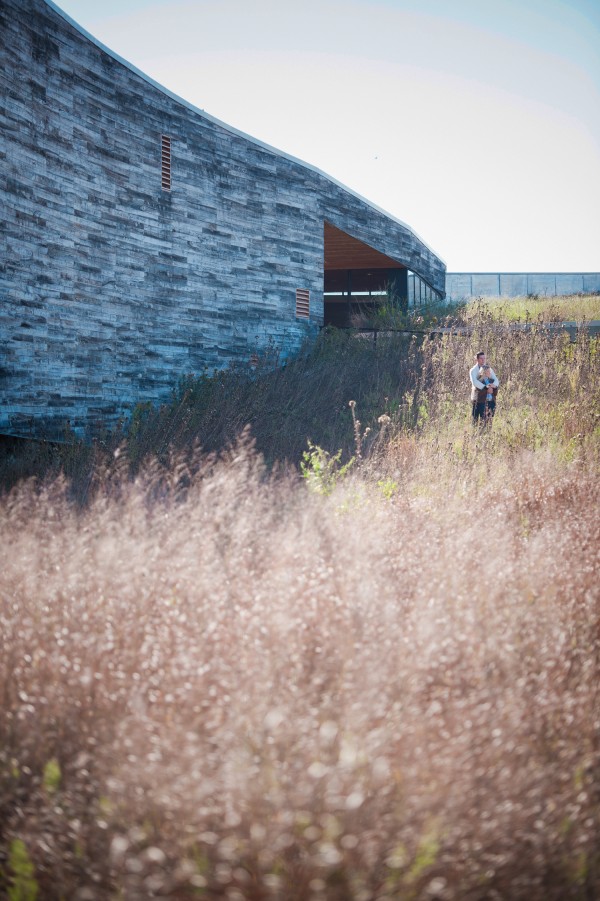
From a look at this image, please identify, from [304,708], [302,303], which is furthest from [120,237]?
[304,708]

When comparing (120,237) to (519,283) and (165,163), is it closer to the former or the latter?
(165,163)

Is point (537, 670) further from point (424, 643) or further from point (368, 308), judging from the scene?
point (368, 308)

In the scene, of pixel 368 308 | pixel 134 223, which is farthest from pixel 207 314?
pixel 368 308

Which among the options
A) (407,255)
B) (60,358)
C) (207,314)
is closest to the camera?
(60,358)

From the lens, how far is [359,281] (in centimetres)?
2055

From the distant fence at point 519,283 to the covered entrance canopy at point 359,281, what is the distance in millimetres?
11741

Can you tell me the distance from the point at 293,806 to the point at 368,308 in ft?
60.7

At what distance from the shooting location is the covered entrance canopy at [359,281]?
18078 mm

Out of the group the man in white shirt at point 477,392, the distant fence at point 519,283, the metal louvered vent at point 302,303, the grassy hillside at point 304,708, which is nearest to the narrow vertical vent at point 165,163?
the metal louvered vent at point 302,303

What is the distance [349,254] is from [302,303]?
432cm

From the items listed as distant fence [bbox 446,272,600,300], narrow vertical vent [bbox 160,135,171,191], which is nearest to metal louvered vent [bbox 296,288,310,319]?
narrow vertical vent [bbox 160,135,171,191]

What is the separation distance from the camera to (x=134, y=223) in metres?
11.1

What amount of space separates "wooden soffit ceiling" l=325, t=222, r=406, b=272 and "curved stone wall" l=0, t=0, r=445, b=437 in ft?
5.13

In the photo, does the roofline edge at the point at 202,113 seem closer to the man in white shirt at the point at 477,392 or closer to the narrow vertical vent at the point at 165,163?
the narrow vertical vent at the point at 165,163
